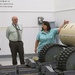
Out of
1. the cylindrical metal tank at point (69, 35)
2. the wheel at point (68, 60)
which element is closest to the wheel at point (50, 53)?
the cylindrical metal tank at point (69, 35)

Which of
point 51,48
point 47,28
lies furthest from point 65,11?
point 51,48

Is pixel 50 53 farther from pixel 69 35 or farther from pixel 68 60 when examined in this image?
pixel 68 60

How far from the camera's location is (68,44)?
10.8 feet

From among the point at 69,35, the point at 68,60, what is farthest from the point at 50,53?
→ the point at 68,60

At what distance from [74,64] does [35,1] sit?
677 centimetres

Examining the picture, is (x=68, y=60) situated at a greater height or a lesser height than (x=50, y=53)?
greater

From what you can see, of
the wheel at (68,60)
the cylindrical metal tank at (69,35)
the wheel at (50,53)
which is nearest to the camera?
the wheel at (68,60)

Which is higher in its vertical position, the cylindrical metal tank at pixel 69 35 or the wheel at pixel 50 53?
the cylindrical metal tank at pixel 69 35

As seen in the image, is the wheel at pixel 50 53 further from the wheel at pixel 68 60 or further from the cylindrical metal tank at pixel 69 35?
the wheel at pixel 68 60

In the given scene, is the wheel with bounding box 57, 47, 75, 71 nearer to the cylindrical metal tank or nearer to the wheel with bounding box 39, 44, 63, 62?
the cylindrical metal tank

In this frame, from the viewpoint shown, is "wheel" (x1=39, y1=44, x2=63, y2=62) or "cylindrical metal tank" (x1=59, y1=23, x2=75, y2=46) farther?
"wheel" (x1=39, y1=44, x2=63, y2=62)

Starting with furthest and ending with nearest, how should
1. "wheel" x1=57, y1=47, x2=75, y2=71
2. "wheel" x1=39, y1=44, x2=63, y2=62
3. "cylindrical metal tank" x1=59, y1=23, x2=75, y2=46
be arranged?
"wheel" x1=39, y1=44, x2=63, y2=62 → "cylindrical metal tank" x1=59, y1=23, x2=75, y2=46 → "wheel" x1=57, y1=47, x2=75, y2=71

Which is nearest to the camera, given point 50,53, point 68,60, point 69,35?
point 68,60

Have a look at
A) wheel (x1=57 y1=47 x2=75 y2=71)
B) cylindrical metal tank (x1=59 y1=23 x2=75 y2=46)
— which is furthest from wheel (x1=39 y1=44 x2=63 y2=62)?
wheel (x1=57 y1=47 x2=75 y2=71)
